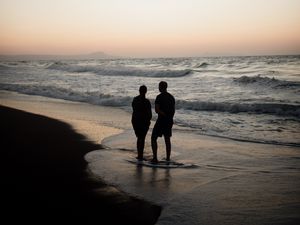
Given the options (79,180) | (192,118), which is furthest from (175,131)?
(79,180)

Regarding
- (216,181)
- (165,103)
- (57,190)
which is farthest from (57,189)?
(165,103)

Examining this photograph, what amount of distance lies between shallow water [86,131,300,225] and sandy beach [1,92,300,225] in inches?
0.5

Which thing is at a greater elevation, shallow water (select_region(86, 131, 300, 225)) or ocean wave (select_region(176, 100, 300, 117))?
ocean wave (select_region(176, 100, 300, 117))

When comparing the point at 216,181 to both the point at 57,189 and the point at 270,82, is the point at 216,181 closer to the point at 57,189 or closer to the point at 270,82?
the point at 57,189

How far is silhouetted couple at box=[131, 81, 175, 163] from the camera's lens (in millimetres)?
7766

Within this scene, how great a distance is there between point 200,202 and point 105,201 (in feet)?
4.54

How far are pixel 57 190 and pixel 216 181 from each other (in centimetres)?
270

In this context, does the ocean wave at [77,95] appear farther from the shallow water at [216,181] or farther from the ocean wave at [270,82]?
the ocean wave at [270,82]

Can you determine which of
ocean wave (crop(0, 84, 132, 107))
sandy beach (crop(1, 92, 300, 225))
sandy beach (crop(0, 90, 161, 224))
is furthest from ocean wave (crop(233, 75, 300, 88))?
sandy beach (crop(0, 90, 161, 224))

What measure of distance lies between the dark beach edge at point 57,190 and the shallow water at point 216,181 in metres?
0.32

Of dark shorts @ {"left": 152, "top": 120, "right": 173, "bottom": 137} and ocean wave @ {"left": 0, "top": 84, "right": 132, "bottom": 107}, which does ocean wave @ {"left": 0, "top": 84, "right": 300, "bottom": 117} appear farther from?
dark shorts @ {"left": 152, "top": 120, "right": 173, "bottom": 137}

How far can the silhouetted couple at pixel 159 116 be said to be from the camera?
25.5ft

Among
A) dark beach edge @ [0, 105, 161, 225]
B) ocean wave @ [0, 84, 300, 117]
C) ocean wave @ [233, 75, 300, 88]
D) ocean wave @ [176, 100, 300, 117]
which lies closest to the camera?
dark beach edge @ [0, 105, 161, 225]

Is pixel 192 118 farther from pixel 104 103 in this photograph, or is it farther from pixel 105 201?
pixel 105 201
